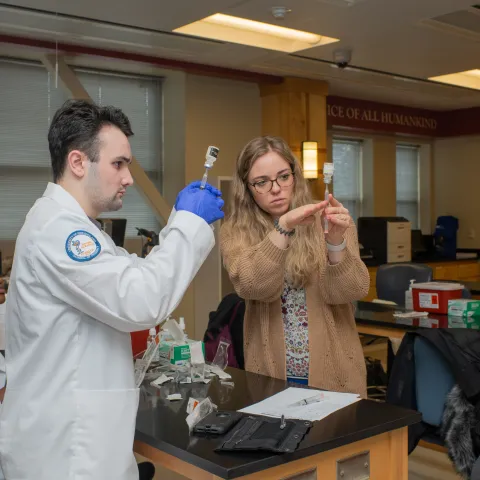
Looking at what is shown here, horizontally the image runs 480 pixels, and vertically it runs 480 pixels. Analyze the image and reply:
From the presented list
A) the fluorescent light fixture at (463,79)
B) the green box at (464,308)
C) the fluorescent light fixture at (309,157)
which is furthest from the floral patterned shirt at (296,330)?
the fluorescent light fixture at (463,79)

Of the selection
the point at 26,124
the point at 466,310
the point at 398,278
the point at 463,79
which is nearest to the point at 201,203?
the point at 466,310

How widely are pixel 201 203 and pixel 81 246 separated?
31cm

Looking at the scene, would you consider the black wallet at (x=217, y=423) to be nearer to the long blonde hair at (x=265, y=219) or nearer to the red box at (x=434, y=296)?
the long blonde hair at (x=265, y=219)

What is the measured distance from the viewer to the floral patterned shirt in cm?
202

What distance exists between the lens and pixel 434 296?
12.5ft

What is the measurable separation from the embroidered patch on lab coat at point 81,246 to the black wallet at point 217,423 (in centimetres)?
52

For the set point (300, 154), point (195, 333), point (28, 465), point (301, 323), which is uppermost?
point (300, 154)

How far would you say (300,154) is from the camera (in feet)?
21.8

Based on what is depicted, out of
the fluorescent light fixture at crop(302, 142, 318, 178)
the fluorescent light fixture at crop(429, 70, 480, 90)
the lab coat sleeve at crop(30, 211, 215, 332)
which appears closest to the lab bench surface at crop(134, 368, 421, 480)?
the lab coat sleeve at crop(30, 211, 215, 332)

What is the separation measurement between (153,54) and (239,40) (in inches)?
35.6

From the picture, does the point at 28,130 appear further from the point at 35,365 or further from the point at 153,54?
the point at 35,365

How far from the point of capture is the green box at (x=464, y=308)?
3568 mm

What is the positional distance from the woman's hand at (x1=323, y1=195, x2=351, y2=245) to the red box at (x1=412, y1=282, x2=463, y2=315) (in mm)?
1987

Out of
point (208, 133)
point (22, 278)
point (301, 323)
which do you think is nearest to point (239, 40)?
point (208, 133)
